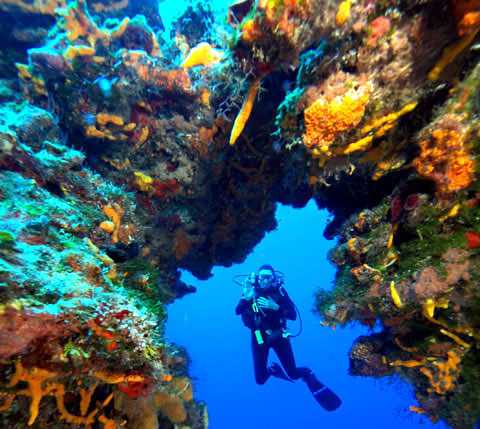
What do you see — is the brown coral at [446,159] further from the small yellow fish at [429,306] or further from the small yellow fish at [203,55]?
the small yellow fish at [203,55]

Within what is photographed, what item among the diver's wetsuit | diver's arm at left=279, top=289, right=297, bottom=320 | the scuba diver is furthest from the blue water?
diver's arm at left=279, top=289, right=297, bottom=320

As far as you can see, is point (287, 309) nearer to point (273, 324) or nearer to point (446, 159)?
point (273, 324)

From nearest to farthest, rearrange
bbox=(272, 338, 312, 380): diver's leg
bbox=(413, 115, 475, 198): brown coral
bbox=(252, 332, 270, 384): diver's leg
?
bbox=(413, 115, 475, 198): brown coral
bbox=(272, 338, 312, 380): diver's leg
bbox=(252, 332, 270, 384): diver's leg

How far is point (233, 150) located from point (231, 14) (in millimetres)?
2616

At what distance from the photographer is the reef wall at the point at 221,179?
2.21 metres

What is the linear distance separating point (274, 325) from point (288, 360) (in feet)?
4.23

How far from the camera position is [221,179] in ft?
22.1

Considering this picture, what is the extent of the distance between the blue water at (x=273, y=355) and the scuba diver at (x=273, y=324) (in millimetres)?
30628

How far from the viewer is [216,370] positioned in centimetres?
7456

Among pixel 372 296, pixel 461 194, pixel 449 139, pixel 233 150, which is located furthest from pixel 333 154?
pixel 233 150

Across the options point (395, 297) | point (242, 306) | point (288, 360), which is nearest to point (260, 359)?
point (288, 360)

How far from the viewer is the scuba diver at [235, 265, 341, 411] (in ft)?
28.9

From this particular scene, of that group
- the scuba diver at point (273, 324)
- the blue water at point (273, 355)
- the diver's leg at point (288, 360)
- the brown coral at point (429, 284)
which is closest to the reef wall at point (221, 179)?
the brown coral at point (429, 284)

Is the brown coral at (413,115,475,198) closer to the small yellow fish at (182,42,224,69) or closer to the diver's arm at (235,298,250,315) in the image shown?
the small yellow fish at (182,42,224,69)
